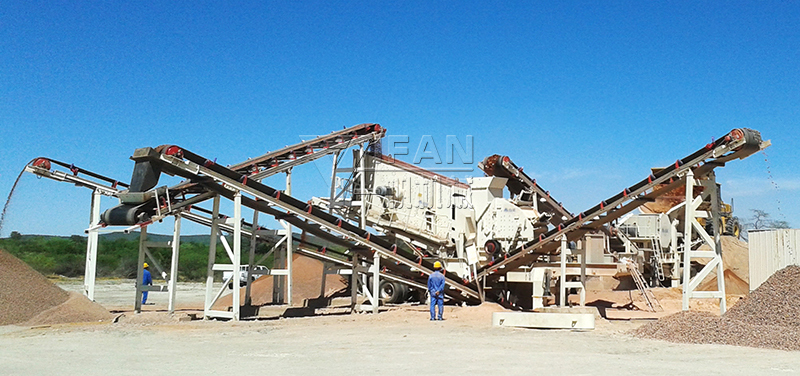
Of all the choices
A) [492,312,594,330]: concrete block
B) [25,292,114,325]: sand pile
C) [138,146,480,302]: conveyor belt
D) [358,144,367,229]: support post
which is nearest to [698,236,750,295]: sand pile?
[138,146,480,302]: conveyor belt

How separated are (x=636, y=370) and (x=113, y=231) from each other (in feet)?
41.3

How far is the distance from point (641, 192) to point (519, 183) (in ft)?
28.5

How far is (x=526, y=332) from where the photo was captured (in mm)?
14438

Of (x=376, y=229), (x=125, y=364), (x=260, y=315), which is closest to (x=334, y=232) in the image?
(x=260, y=315)

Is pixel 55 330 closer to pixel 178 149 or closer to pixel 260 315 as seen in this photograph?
pixel 178 149

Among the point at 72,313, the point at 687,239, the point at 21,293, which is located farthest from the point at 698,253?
the point at 21,293

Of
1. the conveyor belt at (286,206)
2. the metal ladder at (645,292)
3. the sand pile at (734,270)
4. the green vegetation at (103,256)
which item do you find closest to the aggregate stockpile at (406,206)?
the conveyor belt at (286,206)

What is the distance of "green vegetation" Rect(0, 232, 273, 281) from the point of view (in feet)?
153

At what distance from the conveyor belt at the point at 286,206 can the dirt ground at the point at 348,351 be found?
3.04 metres

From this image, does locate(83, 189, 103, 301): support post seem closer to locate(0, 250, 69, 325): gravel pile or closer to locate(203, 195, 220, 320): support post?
locate(0, 250, 69, 325): gravel pile

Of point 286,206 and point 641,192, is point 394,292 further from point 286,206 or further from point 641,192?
point 641,192

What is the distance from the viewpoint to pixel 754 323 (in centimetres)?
1402

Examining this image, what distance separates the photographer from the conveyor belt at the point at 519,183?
1008 inches

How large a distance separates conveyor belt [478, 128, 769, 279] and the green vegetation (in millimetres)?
27470
